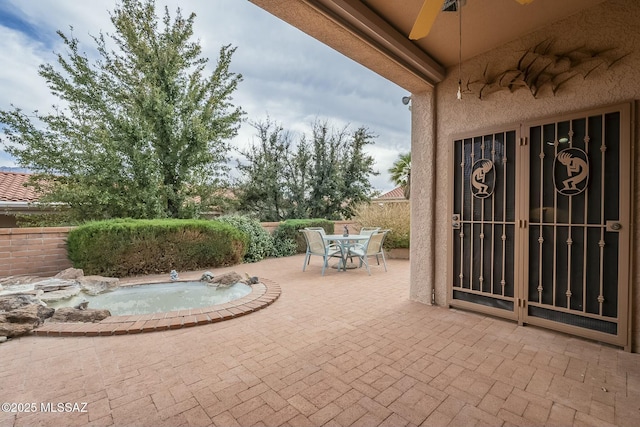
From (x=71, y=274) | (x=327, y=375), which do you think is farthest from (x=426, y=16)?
(x=71, y=274)

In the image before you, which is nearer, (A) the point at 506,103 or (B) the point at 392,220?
(A) the point at 506,103

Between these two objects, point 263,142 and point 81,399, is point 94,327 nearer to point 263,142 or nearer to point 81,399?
point 81,399

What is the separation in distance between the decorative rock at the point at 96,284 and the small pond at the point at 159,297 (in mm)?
90

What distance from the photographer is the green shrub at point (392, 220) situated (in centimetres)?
792

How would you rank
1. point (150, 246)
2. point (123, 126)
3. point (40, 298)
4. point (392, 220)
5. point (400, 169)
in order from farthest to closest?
point (400, 169) → point (392, 220) → point (123, 126) → point (150, 246) → point (40, 298)

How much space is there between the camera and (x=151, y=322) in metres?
3.04

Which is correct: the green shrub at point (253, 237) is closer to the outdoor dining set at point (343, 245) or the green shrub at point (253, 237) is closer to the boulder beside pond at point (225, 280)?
the outdoor dining set at point (343, 245)

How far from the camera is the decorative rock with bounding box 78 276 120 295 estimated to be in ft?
14.3

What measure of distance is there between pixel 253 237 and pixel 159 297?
3211mm

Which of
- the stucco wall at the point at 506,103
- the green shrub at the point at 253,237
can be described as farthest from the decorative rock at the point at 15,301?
the stucco wall at the point at 506,103

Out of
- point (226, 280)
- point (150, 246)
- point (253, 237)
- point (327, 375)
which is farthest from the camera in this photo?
point (253, 237)

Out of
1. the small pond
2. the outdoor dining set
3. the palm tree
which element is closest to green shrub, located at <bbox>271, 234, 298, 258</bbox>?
the outdoor dining set

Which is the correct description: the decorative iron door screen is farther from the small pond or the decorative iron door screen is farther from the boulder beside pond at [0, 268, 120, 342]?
the boulder beside pond at [0, 268, 120, 342]

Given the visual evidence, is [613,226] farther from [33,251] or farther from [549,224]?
[33,251]
